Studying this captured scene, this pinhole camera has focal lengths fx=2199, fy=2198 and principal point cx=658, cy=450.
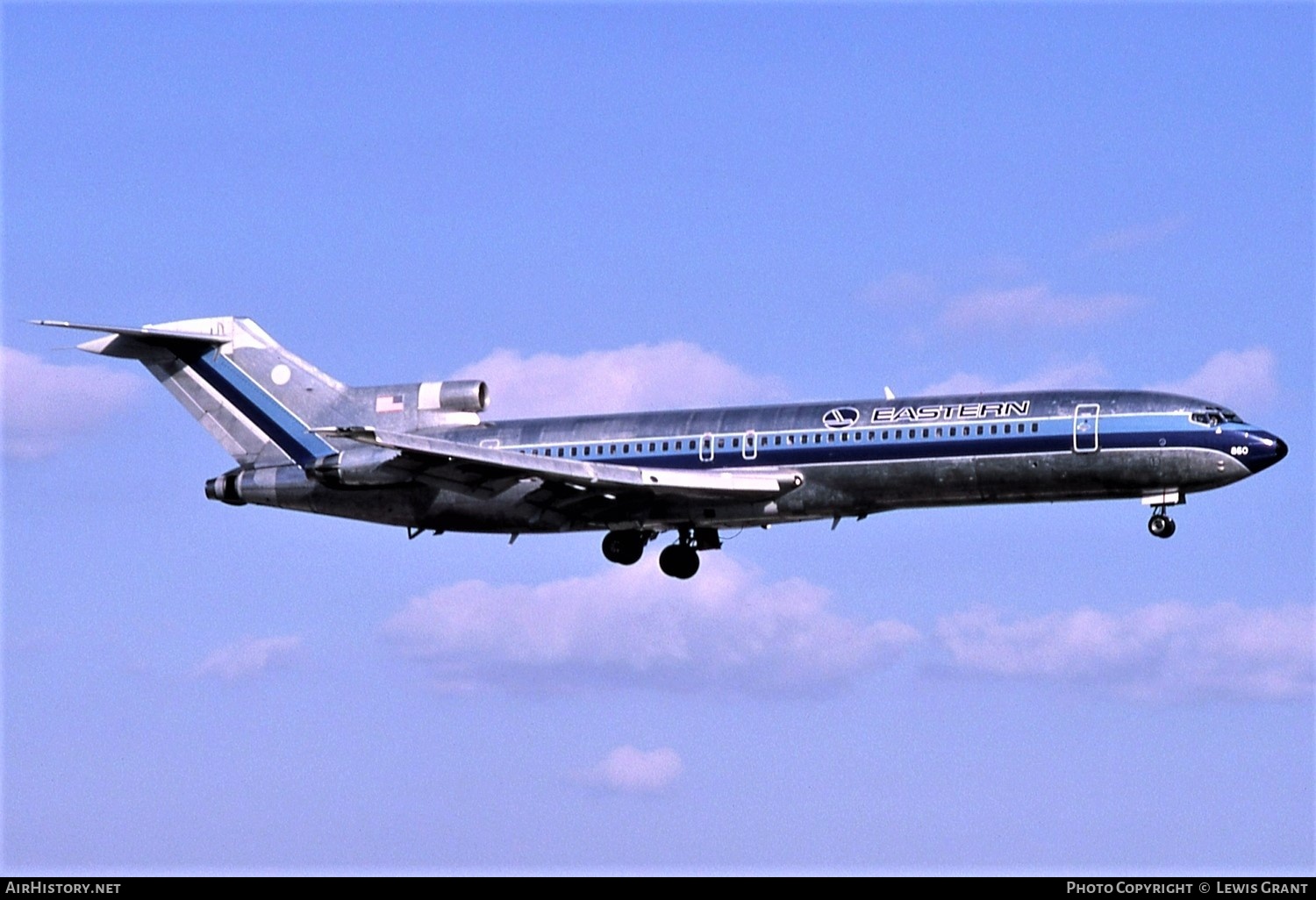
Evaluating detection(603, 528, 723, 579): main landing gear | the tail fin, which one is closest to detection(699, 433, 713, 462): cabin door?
detection(603, 528, 723, 579): main landing gear

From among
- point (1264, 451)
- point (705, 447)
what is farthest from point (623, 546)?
point (1264, 451)

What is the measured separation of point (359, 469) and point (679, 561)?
8.81 metres

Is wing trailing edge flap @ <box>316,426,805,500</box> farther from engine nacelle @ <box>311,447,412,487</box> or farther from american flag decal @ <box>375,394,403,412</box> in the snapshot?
american flag decal @ <box>375,394,403,412</box>

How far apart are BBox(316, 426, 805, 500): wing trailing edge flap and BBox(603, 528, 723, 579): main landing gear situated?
3.19 meters

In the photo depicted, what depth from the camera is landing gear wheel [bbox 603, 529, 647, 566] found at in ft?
185

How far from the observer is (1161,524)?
51562 millimetres

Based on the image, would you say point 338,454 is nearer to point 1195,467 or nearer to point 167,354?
point 167,354

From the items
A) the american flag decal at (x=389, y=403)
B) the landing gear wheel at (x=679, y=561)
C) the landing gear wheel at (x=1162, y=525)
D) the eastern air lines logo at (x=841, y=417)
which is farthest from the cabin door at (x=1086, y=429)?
the american flag decal at (x=389, y=403)

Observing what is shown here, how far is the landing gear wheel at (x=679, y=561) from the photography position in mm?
57375

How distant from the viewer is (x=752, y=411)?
54.2 meters

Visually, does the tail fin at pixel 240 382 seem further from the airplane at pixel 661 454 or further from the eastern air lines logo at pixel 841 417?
the eastern air lines logo at pixel 841 417

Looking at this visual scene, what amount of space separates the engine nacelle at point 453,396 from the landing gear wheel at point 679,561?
20.5 feet
